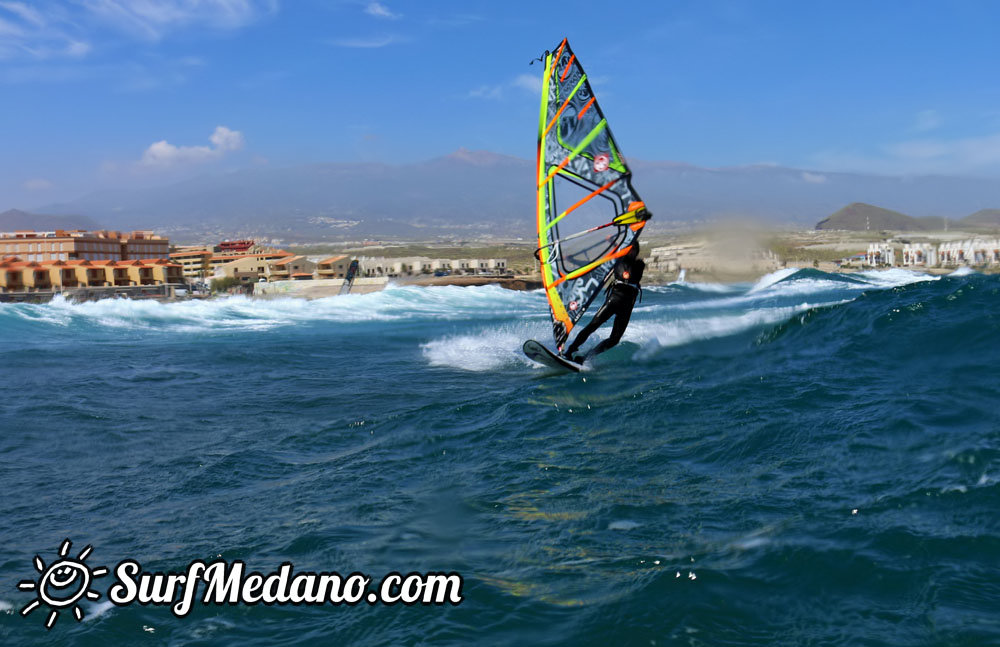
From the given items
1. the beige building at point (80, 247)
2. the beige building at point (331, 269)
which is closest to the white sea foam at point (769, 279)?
the beige building at point (331, 269)

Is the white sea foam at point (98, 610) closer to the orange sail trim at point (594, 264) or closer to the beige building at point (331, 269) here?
the orange sail trim at point (594, 264)

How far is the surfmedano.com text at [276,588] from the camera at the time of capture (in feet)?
12.4

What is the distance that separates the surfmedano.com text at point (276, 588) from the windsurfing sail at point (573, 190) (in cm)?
774

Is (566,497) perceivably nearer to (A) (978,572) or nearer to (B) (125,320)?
(A) (978,572)

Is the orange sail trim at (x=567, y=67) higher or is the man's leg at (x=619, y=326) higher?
the orange sail trim at (x=567, y=67)

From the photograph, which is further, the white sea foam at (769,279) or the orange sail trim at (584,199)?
the white sea foam at (769,279)

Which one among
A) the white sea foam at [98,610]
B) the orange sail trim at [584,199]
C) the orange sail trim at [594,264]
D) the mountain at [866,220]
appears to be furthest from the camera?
the mountain at [866,220]

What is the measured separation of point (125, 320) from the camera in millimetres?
27047

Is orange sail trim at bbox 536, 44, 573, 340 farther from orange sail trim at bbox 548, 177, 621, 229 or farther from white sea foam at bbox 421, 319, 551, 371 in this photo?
white sea foam at bbox 421, 319, 551, 371

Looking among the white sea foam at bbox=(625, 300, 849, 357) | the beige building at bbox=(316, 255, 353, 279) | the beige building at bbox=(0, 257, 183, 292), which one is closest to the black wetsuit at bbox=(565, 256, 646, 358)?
the white sea foam at bbox=(625, 300, 849, 357)

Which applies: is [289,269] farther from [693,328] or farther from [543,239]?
[543,239]

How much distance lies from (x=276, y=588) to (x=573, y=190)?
28.0 ft

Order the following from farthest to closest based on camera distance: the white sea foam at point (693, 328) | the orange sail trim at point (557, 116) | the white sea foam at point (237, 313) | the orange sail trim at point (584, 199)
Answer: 1. the white sea foam at point (237, 313)
2. the white sea foam at point (693, 328)
3. the orange sail trim at point (557, 116)
4. the orange sail trim at point (584, 199)

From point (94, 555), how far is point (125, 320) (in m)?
25.1
